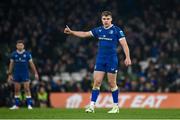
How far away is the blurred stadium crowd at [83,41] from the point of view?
28938mm

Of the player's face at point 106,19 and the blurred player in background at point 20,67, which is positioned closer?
the player's face at point 106,19

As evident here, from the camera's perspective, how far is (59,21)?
3447 centimetres

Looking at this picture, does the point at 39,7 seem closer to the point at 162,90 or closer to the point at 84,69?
the point at 84,69

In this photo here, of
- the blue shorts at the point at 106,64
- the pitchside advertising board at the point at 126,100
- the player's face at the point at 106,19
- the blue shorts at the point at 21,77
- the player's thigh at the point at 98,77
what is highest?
the player's face at the point at 106,19

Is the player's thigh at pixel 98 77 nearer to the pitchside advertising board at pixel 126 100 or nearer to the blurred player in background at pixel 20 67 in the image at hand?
the blurred player in background at pixel 20 67

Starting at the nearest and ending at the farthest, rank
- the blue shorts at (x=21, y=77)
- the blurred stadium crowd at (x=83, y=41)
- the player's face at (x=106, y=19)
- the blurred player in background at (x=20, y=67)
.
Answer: the player's face at (x=106, y=19), the blurred player in background at (x=20, y=67), the blue shorts at (x=21, y=77), the blurred stadium crowd at (x=83, y=41)

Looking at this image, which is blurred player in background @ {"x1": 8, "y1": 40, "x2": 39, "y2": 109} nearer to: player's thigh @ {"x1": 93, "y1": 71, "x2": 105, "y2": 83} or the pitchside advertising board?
player's thigh @ {"x1": 93, "y1": 71, "x2": 105, "y2": 83}

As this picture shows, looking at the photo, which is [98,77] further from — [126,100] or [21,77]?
[126,100]

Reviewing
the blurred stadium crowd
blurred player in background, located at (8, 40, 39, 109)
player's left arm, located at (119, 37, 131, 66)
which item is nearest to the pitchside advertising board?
the blurred stadium crowd

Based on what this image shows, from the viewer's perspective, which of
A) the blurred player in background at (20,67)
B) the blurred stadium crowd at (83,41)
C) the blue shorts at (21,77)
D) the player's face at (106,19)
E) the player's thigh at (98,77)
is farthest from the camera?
the blurred stadium crowd at (83,41)

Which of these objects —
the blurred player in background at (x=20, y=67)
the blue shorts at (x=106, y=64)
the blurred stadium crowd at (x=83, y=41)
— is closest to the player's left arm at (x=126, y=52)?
the blue shorts at (x=106, y=64)

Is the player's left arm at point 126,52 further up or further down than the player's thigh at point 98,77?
further up

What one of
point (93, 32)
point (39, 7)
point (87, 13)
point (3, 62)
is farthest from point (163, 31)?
point (93, 32)

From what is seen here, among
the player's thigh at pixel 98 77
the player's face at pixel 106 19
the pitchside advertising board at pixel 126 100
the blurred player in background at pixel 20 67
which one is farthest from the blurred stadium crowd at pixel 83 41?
the player's face at pixel 106 19
